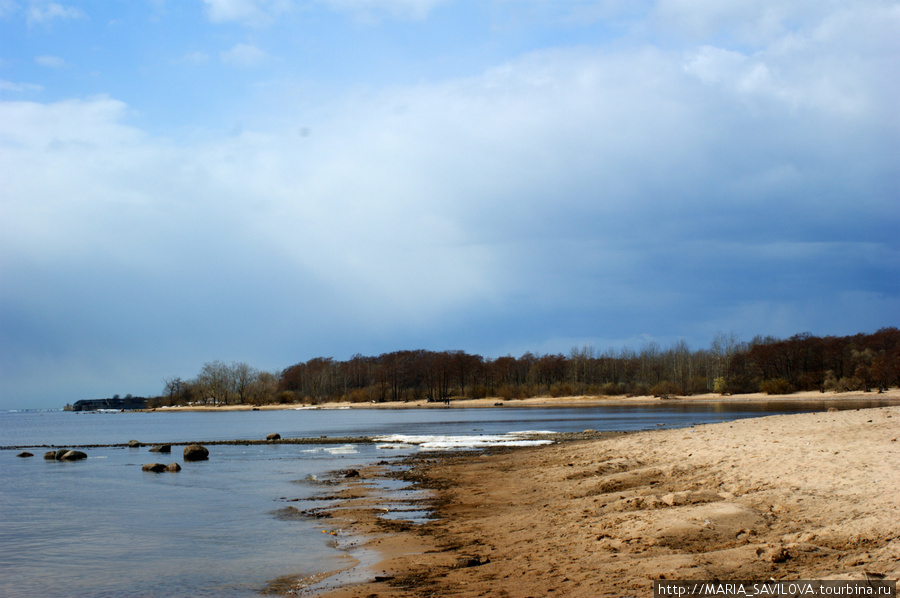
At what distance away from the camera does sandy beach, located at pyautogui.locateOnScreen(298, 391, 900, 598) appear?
28.5 ft

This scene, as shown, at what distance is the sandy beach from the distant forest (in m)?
94.9

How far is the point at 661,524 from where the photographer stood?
1093cm

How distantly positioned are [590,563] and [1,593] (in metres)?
11.1

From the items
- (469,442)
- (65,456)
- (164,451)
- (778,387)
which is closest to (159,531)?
(469,442)

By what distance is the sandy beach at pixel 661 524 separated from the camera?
8.68 m

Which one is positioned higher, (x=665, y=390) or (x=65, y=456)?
(x=65, y=456)

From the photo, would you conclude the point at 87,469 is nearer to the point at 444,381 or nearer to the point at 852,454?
the point at 852,454

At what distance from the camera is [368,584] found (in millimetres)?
10453

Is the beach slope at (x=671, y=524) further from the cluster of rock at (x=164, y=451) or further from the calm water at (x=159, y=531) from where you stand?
the cluster of rock at (x=164, y=451)

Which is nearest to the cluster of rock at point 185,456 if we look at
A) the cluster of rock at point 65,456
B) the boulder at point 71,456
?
the boulder at point 71,456

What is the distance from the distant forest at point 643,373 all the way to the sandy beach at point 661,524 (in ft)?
311

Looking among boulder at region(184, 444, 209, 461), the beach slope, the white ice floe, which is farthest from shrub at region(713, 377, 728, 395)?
the beach slope

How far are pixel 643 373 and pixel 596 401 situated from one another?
3715 centimetres

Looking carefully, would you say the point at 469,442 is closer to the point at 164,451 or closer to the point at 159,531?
the point at 164,451
